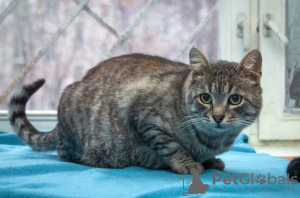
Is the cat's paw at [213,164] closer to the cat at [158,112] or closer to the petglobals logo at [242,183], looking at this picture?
the cat at [158,112]

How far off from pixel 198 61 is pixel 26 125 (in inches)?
37.2

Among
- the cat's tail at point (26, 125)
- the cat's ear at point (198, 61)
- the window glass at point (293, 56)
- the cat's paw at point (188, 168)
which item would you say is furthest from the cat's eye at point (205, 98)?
the window glass at point (293, 56)

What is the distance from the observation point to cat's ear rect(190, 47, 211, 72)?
4.56 feet

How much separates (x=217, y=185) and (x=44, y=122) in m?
1.60

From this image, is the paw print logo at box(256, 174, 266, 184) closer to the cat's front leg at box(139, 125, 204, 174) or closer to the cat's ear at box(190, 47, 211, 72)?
the cat's front leg at box(139, 125, 204, 174)

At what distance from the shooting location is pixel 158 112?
143 cm

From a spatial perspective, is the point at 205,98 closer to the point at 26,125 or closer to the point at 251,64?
the point at 251,64

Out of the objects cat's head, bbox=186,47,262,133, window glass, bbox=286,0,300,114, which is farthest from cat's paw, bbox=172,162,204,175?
window glass, bbox=286,0,300,114

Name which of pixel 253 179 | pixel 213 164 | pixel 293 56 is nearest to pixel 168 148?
pixel 213 164

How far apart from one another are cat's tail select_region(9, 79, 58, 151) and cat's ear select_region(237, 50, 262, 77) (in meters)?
0.92

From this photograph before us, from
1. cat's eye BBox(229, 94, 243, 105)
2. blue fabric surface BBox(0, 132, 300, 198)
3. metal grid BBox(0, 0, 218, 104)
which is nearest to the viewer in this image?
blue fabric surface BBox(0, 132, 300, 198)

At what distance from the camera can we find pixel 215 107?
1.28 m

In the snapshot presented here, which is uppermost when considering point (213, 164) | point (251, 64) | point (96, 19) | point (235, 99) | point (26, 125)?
point (96, 19)

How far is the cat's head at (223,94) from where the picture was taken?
1.29 metres
